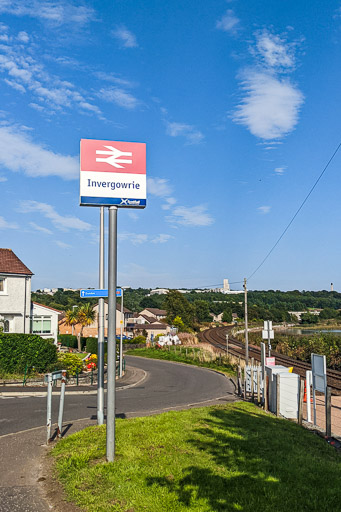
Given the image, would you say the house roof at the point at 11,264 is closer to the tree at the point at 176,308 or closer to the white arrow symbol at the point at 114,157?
the white arrow symbol at the point at 114,157

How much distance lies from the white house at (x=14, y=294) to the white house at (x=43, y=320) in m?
3.44

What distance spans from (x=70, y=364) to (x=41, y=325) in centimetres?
1260

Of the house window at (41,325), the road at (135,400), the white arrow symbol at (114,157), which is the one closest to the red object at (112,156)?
the white arrow symbol at (114,157)

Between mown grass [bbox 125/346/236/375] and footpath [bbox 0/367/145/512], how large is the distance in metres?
26.8

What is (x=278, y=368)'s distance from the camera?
17781 millimetres

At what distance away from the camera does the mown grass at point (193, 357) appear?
4179 cm

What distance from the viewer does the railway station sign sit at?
1070 cm

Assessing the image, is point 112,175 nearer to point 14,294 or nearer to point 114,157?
point 114,157

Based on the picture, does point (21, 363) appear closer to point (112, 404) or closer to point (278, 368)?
point (278, 368)

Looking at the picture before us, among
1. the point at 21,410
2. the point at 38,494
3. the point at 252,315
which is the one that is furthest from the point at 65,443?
the point at 252,315

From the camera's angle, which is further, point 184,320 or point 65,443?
point 184,320

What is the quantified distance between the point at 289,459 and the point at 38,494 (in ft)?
15.8

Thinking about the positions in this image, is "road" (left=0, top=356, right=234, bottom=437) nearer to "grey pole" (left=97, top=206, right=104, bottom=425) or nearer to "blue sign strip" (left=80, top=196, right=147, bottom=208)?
"grey pole" (left=97, top=206, right=104, bottom=425)

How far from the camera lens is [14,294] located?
3516 cm
